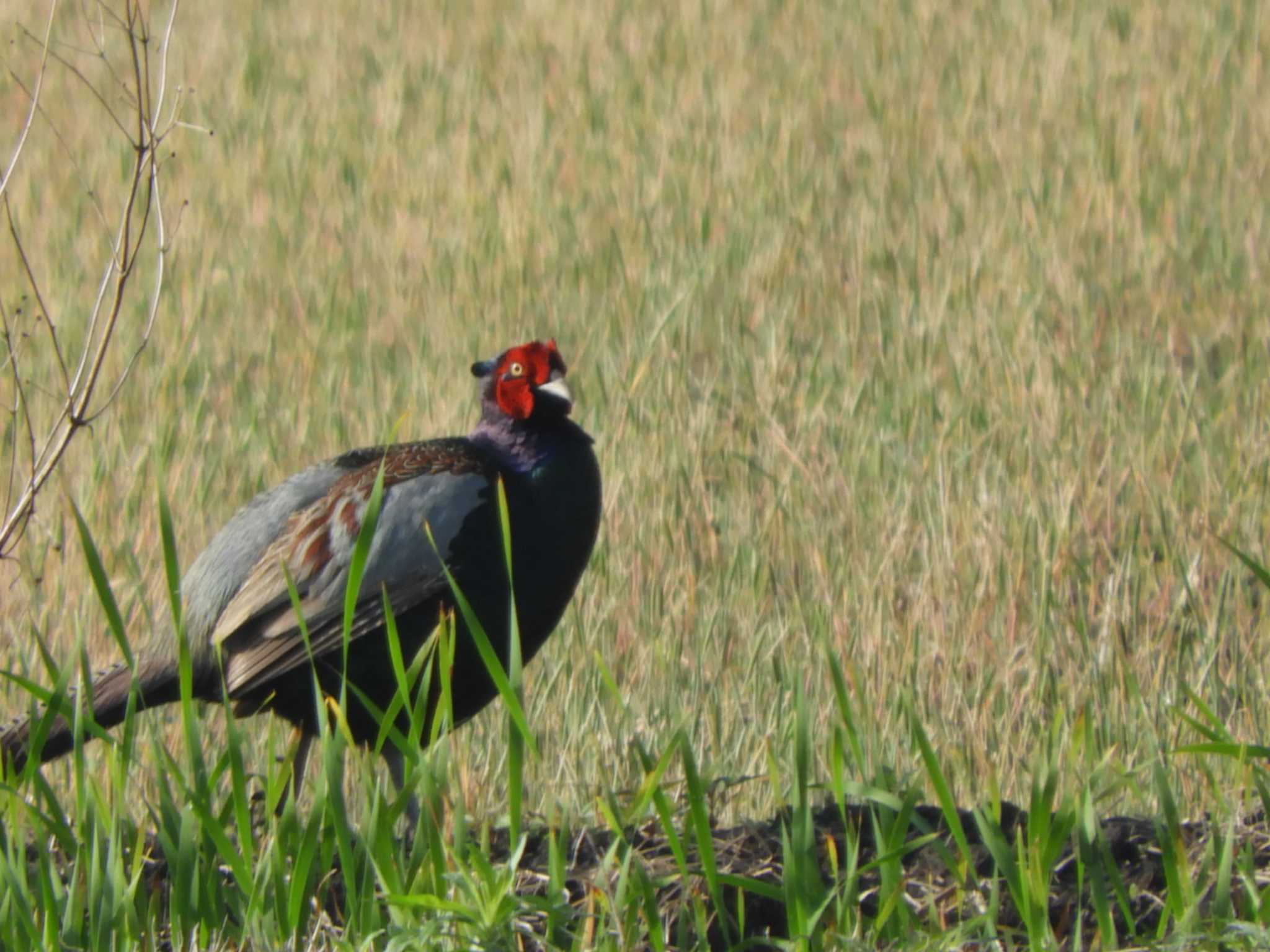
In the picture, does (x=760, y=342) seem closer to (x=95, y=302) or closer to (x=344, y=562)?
(x=95, y=302)

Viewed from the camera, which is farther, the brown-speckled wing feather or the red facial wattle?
the red facial wattle

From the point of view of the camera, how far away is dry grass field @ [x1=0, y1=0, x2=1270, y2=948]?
4.30 meters

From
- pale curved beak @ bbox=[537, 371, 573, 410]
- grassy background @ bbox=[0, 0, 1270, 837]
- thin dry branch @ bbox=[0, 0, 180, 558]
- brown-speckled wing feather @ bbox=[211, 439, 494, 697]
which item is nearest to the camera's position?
thin dry branch @ bbox=[0, 0, 180, 558]

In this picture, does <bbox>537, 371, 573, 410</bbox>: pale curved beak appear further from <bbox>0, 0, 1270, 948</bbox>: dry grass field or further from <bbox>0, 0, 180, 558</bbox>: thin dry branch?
<bbox>0, 0, 180, 558</bbox>: thin dry branch

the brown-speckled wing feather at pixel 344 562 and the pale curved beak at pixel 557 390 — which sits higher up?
the pale curved beak at pixel 557 390

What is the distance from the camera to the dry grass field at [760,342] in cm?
430

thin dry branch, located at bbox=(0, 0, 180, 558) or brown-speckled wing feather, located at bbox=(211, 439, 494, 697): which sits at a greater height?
thin dry branch, located at bbox=(0, 0, 180, 558)

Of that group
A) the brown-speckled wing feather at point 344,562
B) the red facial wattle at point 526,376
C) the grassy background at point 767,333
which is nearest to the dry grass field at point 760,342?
the grassy background at point 767,333

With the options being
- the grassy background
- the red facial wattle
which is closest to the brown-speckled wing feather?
the red facial wattle

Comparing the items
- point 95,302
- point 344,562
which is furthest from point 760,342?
point 344,562

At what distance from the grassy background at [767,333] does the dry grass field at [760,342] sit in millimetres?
21

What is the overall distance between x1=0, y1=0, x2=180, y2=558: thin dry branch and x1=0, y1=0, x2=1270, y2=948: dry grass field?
102 mm

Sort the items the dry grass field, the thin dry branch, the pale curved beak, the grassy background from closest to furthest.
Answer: the thin dry branch
the pale curved beak
the dry grass field
the grassy background

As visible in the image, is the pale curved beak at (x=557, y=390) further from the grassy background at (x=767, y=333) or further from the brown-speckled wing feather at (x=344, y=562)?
the grassy background at (x=767, y=333)
